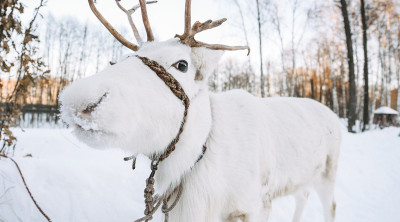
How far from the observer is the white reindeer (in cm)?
104

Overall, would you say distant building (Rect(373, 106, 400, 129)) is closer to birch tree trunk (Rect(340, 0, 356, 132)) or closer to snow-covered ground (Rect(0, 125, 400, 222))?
birch tree trunk (Rect(340, 0, 356, 132))

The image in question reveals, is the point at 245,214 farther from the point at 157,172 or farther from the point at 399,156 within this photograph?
the point at 399,156

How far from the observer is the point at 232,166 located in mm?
1768

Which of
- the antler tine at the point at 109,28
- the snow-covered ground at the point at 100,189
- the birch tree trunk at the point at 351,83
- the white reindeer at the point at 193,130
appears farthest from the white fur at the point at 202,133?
the birch tree trunk at the point at 351,83

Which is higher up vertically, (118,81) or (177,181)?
(118,81)

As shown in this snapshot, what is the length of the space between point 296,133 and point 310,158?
364 mm

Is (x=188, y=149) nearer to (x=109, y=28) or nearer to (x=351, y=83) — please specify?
(x=109, y=28)

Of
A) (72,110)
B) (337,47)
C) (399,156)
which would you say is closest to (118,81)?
(72,110)

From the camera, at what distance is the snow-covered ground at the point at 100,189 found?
228cm

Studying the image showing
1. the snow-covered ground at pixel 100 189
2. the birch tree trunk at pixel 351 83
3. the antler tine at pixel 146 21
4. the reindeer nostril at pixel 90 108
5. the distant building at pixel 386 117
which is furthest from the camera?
the distant building at pixel 386 117

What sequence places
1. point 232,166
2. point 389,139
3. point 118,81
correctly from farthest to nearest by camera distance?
point 389,139, point 232,166, point 118,81

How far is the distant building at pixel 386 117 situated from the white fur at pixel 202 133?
1631 centimetres

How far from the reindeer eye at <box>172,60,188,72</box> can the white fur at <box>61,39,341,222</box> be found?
25 mm

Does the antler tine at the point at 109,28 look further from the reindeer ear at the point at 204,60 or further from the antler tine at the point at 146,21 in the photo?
the reindeer ear at the point at 204,60
